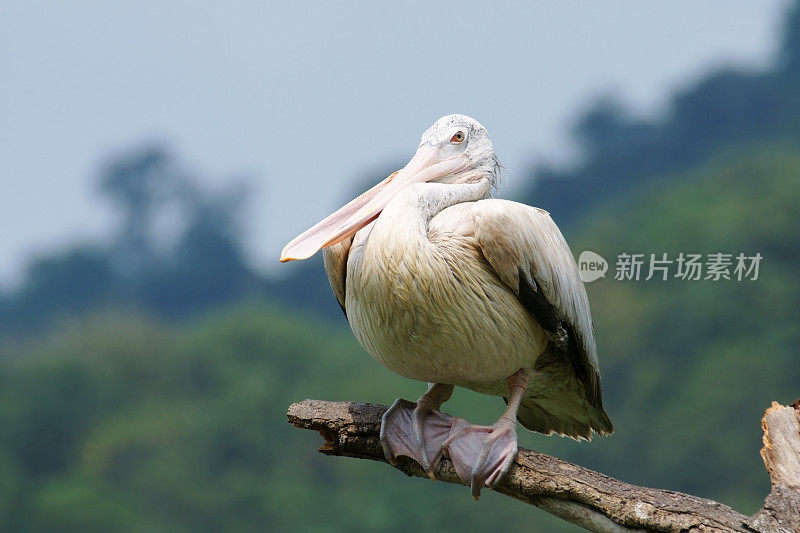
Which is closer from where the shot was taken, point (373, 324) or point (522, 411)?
point (373, 324)

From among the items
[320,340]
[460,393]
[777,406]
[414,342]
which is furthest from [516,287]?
[320,340]

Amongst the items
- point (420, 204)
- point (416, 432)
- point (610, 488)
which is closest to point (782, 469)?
point (610, 488)

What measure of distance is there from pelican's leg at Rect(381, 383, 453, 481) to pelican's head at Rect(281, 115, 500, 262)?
62cm

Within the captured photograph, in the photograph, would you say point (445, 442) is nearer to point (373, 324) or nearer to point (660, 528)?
point (373, 324)

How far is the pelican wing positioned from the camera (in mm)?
2422

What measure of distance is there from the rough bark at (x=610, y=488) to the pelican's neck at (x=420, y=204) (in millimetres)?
667

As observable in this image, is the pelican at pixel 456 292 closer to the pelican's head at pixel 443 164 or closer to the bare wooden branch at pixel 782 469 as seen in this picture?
the pelican's head at pixel 443 164

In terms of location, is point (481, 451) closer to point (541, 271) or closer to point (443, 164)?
point (541, 271)

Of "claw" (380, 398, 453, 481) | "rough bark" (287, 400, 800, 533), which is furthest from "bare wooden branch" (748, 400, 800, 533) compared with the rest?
"claw" (380, 398, 453, 481)

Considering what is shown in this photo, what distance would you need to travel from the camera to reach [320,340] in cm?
924

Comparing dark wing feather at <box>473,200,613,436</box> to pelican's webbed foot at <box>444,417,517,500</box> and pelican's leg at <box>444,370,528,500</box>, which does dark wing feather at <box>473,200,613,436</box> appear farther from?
pelican's webbed foot at <box>444,417,517,500</box>

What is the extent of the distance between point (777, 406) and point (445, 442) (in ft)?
3.35

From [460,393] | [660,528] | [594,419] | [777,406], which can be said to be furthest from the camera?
[460,393]

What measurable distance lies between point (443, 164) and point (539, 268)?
52 centimetres
